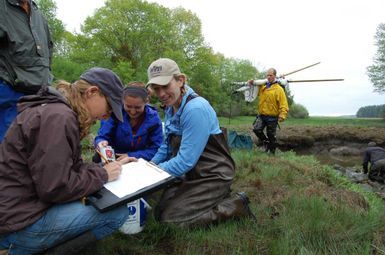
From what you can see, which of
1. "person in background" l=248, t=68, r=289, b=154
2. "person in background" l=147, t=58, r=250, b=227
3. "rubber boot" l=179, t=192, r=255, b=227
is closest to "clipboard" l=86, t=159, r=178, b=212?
"person in background" l=147, t=58, r=250, b=227

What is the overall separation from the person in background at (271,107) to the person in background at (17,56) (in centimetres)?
644

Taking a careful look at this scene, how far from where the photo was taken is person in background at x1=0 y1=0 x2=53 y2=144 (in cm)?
321

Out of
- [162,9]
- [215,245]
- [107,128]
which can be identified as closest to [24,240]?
[215,245]

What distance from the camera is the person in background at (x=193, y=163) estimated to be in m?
3.03

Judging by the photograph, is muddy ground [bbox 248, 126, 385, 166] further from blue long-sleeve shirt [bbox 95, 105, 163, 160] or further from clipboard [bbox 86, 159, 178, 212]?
clipboard [bbox 86, 159, 178, 212]

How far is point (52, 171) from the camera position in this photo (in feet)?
6.31

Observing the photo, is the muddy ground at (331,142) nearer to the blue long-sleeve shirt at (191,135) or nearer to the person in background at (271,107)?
the person in background at (271,107)

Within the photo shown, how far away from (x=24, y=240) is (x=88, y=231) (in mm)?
Result: 388

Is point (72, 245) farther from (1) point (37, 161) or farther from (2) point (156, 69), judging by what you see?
(2) point (156, 69)

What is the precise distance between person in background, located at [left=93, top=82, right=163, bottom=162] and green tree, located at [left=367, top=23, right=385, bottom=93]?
42.0 metres

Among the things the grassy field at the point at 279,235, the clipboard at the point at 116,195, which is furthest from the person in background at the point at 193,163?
the clipboard at the point at 116,195

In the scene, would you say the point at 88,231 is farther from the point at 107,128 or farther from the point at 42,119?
the point at 107,128

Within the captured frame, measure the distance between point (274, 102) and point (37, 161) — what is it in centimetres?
758

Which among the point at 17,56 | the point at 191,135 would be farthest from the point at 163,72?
the point at 17,56
